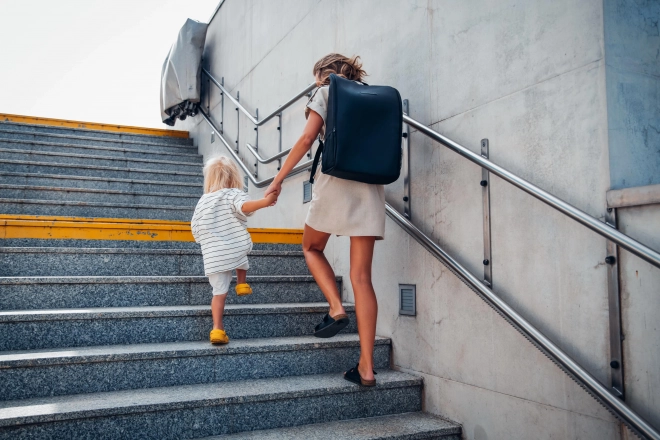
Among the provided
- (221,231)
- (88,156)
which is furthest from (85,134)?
(221,231)

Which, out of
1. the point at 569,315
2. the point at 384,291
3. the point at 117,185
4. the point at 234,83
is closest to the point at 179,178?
the point at 117,185

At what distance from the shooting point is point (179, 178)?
5738 mm

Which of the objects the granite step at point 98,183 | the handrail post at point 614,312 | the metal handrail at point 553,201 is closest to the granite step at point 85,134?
the granite step at point 98,183

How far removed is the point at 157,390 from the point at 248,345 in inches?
17.7

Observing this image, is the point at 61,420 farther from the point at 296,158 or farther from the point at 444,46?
the point at 444,46

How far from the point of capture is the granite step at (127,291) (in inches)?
104

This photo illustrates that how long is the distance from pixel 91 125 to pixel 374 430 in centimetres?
589

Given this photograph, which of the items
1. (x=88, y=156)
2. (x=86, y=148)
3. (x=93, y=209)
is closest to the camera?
(x=93, y=209)

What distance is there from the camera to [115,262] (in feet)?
10.1

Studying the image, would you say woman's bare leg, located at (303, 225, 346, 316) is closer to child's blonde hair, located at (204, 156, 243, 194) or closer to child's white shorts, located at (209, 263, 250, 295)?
child's white shorts, located at (209, 263, 250, 295)

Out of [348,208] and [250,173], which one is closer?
[348,208]

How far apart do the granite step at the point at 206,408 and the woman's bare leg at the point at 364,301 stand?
0.40 feet

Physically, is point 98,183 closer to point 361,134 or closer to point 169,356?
point 169,356

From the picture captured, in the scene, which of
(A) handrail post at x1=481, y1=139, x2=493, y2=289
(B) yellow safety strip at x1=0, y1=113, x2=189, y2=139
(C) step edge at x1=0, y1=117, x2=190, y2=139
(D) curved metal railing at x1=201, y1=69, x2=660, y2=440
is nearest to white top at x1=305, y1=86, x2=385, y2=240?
(D) curved metal railing at x1=201, y1=69, x2=660, y2=440
